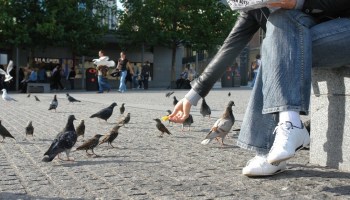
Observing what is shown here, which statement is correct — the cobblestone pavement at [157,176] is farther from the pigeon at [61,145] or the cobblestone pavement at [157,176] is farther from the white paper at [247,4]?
the white paper at [247,4]

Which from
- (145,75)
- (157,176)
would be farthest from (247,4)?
(145,75)

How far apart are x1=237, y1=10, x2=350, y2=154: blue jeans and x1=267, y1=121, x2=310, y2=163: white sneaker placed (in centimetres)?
11

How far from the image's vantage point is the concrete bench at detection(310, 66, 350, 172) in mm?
3624

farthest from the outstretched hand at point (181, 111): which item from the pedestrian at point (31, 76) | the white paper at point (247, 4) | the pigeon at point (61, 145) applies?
the pedestrian at point (31, 76)

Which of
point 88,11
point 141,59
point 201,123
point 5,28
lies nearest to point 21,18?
point 5,28

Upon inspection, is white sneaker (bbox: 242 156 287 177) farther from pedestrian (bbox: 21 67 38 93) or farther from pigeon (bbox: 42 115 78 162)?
pedestrian (bbox: 21 67 38 93)

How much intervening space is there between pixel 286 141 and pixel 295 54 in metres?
0.53

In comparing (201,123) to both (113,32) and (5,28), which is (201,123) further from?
(113,32)

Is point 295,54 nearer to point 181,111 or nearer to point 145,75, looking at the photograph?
point 181,111

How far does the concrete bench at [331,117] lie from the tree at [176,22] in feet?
121

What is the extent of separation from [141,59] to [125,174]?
4449 centimetres

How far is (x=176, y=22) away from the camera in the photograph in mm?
41750

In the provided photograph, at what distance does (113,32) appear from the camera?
4338 centimetres

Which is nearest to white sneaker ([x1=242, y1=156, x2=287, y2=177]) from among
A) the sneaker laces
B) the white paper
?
the sneaker laces
